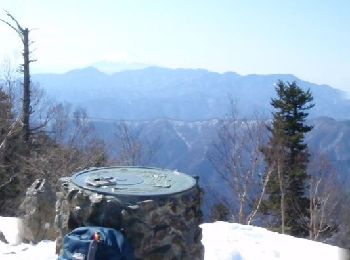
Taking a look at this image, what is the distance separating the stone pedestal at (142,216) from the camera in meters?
4.81

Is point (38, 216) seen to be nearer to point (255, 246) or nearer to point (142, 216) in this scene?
point (255, 246)

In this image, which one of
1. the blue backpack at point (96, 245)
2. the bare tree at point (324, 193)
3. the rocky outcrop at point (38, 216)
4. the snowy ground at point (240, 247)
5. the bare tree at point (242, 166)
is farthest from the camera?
the bare tree at point (324, 193)

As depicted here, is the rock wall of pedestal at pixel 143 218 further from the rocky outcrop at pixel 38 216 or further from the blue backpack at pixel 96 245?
the rocky outcrop at pixel 38 216

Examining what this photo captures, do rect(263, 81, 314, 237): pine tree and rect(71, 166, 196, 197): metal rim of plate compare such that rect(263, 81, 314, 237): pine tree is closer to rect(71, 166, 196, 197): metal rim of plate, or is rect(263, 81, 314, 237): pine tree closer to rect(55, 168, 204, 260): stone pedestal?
rect(71, 166, 196, 197): metal rim of plate

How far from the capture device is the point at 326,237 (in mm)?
18781

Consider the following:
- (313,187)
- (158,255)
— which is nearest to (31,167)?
(313,187)

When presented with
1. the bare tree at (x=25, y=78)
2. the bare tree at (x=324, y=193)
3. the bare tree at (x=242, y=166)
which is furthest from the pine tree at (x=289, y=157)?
the bare tree at (x=25, y=78)

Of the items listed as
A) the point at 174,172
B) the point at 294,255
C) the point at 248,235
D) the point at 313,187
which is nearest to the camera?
the point at 174,172

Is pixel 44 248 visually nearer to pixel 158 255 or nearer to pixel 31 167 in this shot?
pixel 158 255

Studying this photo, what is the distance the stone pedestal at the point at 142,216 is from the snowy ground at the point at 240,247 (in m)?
1.81

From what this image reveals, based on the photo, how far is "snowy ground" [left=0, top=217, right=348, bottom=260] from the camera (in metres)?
7.06

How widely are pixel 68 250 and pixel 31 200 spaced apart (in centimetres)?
408

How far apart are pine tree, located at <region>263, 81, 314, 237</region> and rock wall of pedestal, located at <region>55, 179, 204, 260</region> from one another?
14.3 meters

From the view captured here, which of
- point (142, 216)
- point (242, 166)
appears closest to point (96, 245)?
point (142, 216)
